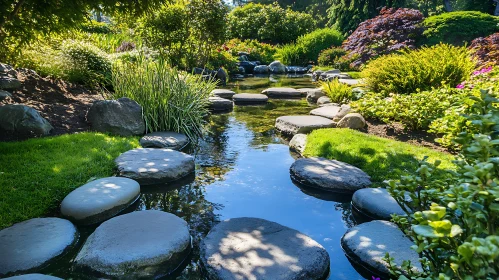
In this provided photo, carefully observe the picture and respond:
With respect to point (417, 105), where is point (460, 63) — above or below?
above

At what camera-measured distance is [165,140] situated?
537 centimetres

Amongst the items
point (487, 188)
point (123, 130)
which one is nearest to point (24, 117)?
point (123, 130)

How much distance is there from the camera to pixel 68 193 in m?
3.57

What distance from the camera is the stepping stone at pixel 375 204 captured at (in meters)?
3.30

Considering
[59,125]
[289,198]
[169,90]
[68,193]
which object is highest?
[169,90]

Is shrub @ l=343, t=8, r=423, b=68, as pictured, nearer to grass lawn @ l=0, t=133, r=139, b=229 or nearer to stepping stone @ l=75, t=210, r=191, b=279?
grass lawn @ l=0, t=133, r=139, b=229

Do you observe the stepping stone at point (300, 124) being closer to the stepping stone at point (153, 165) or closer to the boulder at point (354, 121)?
the boulder at point (354, 121)

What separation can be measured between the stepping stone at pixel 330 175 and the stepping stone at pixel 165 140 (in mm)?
1836

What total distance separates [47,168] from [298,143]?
3.37m

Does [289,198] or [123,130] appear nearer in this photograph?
[289,198]

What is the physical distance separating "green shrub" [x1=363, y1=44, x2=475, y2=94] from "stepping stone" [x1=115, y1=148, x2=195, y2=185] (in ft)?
15.6

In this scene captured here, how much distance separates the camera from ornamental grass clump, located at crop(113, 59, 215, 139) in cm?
585

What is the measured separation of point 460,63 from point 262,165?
4.73m

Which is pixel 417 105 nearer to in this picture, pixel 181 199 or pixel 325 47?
pixel 181 199
